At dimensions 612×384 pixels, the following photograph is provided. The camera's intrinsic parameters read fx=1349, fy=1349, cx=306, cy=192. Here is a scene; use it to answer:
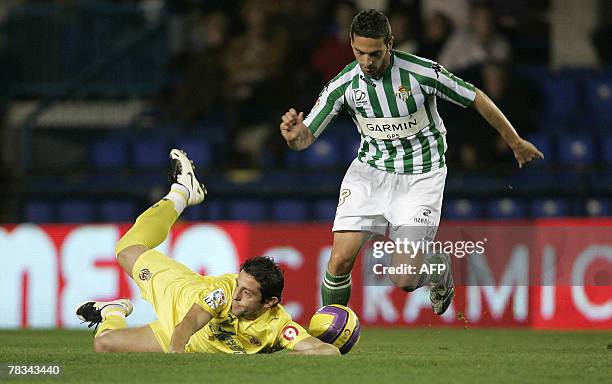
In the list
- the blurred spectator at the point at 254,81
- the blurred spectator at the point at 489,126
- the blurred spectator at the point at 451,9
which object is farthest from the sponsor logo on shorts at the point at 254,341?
the blurred spectator at the point at 451,9

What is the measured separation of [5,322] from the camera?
11.9 m

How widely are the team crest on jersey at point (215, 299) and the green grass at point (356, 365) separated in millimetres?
283

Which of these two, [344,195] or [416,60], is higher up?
[416,60]

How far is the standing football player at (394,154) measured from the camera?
8289mm

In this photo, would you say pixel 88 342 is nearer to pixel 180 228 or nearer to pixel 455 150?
pixel 180 228

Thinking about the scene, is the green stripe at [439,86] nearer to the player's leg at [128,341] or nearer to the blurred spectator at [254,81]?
the player's leg at [128,341]

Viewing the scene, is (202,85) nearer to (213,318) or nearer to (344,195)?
(344,195)

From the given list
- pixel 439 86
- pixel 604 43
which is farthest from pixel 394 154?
pixel 604 43

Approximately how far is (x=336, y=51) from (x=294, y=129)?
5.95 metres

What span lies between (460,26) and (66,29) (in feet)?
14.9

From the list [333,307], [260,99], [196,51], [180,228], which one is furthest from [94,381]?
[196,51]

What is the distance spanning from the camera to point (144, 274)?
331 inches

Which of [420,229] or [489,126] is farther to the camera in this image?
[489,126]

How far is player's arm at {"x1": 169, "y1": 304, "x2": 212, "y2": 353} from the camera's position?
7.36 metres
